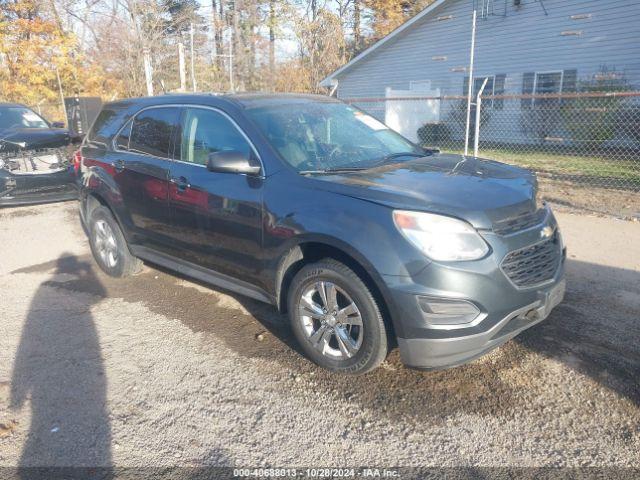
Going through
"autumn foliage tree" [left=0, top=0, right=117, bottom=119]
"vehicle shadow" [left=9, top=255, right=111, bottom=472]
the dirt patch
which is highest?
"autumn foliage tree" [left=0, top=0, right=117, bottom=119]

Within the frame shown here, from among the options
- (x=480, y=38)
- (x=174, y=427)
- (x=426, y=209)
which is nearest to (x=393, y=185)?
(x=426, y=209)

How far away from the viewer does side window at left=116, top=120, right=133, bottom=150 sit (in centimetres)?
491

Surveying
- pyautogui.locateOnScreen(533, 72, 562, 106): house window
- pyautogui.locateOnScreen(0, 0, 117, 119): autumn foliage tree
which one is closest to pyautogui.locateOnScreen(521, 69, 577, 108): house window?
pyautogui.locateOnScreen(533, 72, 562, 106): house window

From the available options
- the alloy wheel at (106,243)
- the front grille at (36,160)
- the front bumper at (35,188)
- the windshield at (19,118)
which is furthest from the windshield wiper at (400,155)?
the windshield at (19,118)

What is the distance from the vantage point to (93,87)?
985 inches

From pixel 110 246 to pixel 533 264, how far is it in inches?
164

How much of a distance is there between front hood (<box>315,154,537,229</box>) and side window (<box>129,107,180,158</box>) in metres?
1.71

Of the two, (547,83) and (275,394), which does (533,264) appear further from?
(547,83)

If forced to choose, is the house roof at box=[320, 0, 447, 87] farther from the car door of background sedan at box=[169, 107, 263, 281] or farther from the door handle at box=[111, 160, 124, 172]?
the car door of background sedan at box=[169, 107, 263, 281]

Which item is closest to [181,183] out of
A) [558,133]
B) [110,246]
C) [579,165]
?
[110,246]

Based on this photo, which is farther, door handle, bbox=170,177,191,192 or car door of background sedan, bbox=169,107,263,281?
door handle, bbox=170,177,191,192

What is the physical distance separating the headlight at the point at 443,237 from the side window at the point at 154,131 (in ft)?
7.94

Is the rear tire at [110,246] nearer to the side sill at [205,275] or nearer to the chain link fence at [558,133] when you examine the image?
the side sill at [205,275]

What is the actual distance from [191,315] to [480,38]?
17.3m
